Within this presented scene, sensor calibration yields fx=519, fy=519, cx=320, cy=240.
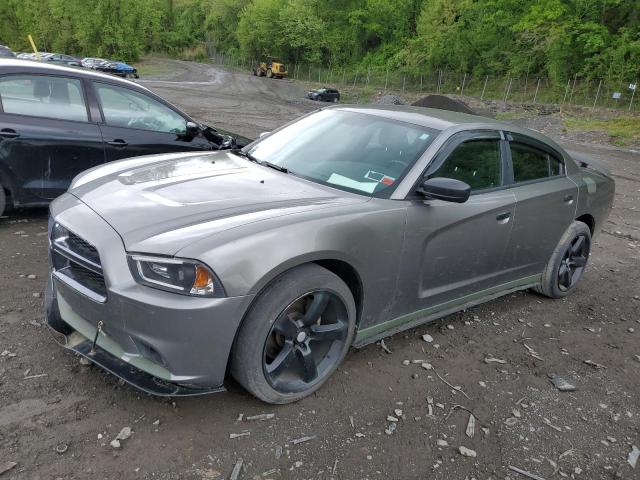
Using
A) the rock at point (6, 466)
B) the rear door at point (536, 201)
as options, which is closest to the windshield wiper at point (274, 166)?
the rear door at point (536, 201)

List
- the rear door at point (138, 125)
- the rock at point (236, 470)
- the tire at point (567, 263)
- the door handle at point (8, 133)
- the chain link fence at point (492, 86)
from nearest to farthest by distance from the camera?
the rock at point (236, 470) → the tire at point (567, 263) → the door handle at point (8, 133) → the rear door at point (138, 125) → the chain link fence at point (492, 86)

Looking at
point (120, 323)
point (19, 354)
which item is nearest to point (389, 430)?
point (120, 323)

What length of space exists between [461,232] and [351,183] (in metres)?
0.83

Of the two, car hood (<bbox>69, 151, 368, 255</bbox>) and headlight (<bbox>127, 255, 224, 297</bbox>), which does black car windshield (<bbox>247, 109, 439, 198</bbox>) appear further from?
headlight (<bbox>127, 255, 224, 297</bbox>)

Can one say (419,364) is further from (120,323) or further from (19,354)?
(19,354)

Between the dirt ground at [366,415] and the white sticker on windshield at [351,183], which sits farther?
the white sticker on windshield at [351,183]

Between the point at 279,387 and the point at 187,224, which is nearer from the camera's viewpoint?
the point at 187,224

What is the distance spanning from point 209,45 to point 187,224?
4588 inches

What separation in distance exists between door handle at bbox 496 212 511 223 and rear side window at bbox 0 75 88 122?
13.2ft

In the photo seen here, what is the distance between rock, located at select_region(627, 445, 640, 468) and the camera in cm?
273

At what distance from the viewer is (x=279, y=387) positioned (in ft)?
9.13

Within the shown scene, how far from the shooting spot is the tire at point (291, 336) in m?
2.55

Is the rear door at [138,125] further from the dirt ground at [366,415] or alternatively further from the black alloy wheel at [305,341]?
the black alloy wheel at [305,341]

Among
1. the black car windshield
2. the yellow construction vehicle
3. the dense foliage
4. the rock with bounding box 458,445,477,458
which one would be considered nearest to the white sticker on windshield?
the black car windshield
